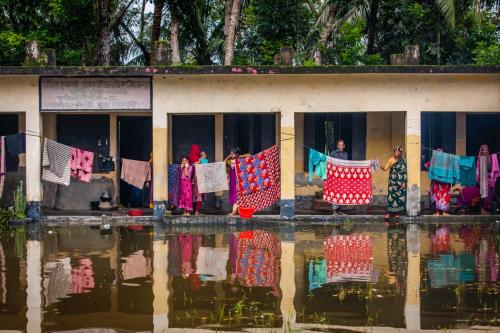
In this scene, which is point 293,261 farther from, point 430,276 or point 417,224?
point 417,224

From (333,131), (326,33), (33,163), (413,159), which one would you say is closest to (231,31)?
(326,33)

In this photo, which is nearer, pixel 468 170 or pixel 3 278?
pixel 3 278

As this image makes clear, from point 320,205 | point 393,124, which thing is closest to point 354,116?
point 393,124

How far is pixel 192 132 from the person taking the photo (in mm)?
22312

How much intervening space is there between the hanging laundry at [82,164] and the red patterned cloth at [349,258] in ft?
19.8

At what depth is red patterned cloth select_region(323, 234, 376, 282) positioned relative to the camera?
39.9 ft

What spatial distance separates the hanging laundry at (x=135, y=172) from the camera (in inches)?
815

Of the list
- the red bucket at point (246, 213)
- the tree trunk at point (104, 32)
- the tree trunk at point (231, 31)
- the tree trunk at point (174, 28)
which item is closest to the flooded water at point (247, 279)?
the red bucket at point (246, 213)

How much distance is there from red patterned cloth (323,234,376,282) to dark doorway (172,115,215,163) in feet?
20.0

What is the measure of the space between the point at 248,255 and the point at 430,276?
3.18 m

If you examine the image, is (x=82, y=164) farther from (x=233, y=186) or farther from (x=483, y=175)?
(x=483, y=175)

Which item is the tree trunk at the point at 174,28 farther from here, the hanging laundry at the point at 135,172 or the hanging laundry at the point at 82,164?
the hanging laundry at the point at 82,164

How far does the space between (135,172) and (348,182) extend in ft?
15.4

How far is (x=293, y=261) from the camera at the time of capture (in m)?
13.6
